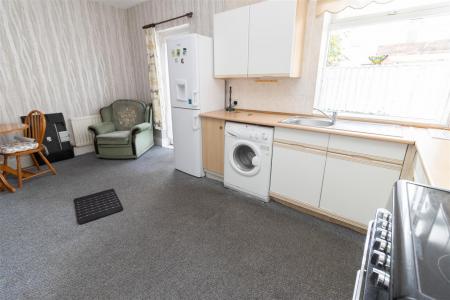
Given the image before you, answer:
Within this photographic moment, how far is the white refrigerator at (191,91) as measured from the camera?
2576 millimetres

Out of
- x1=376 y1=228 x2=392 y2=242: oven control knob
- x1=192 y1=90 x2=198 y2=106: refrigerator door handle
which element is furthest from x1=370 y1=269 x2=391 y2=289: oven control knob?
x1=192 y1=90 x2=198 y2=106: refrigerator door handle

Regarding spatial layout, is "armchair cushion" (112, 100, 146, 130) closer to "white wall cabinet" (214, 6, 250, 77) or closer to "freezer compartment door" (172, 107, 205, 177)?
"freezer compartment door" (172, 107, 205, 177)

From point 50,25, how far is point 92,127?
168 centimetres

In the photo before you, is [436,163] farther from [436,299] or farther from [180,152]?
[180,152]

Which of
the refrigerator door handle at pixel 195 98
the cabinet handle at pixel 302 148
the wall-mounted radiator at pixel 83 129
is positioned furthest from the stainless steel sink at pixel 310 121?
the wall-mounted radiator at pixel 83 129

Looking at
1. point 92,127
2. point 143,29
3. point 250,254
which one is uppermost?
point 143,29

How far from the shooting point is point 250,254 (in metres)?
1.69

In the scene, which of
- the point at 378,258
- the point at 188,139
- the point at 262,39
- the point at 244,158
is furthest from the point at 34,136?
the point at 378,258

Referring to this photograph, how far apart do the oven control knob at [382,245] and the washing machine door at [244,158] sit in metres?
1.65

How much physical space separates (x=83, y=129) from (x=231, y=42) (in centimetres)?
313

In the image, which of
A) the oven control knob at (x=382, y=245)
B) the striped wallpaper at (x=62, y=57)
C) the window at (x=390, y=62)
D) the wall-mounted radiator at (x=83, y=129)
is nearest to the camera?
the oven control knob at (x=382, y=245)

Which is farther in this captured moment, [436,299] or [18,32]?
[18,32]

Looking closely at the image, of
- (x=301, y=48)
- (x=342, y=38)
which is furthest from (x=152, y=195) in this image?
(x=342, y=38)

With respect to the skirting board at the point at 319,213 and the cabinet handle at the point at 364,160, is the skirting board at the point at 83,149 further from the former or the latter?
the cabinet handle at the point at 364,160
